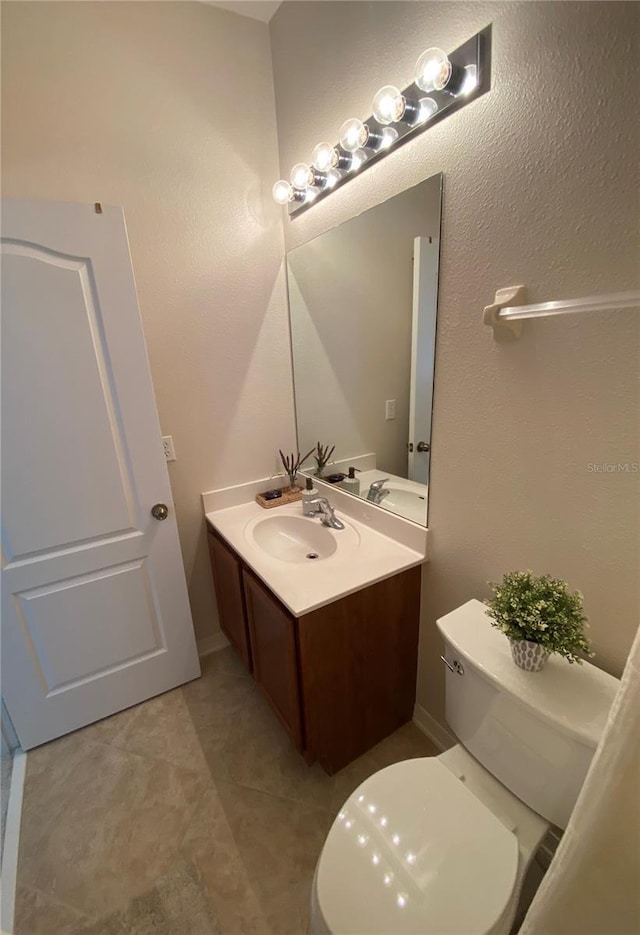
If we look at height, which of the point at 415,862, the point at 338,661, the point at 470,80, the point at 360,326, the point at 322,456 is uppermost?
the point at 470,80

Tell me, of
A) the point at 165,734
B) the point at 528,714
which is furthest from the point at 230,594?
the point at 528,714

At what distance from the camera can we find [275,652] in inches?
50.6

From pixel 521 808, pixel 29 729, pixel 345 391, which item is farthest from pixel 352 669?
pixel 29 729

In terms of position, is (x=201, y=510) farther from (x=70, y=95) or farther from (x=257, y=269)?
(x=70, y=95)

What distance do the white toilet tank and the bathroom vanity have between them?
11.3 inches

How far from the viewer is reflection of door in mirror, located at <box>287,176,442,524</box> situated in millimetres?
1154

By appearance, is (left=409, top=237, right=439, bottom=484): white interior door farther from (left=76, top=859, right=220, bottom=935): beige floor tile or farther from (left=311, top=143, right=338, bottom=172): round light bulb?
(left=76, top=859, right=220, bottom=935): beige floor tile

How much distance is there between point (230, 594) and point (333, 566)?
2.08ft

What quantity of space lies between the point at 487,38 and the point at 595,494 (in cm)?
101

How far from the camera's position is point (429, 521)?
4.10 ft

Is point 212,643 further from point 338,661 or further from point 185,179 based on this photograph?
point 185,179

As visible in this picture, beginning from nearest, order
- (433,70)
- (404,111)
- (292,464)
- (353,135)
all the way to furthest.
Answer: (433,70)
(404,111)
(353,135)
(292,464)

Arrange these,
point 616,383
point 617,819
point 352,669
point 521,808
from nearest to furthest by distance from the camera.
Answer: point 617,819, point 616,383, point 521,808, point 352,669

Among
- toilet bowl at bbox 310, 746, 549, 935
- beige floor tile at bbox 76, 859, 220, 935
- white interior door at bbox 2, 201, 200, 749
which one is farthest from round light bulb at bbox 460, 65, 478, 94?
beige floor tile at bbox 76, 859, 220, 935
